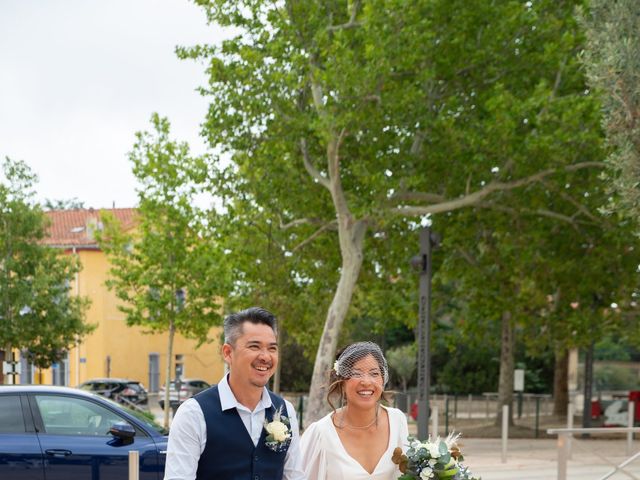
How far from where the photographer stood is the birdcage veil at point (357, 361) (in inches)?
201

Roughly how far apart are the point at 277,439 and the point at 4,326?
3523 centimetres

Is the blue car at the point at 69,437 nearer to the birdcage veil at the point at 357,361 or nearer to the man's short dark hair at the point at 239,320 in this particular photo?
the birdcage veil at the point at 357,361

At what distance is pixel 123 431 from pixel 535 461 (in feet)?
41.3

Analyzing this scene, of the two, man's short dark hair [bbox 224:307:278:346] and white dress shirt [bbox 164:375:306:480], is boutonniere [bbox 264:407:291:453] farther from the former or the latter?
man's short dark hair [bbox 224:307:278:346]

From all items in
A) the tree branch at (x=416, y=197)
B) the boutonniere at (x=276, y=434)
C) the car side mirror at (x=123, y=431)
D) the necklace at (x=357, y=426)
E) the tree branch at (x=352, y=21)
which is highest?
the tree branch at (x=352, y=21)

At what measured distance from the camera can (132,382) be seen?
45844mm

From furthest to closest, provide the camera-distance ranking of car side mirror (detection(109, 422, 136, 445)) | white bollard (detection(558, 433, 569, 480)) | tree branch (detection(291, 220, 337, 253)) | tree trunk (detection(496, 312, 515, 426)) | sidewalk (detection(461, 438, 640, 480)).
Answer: tree trunk (detection(496, 312, 515, 426)) → tree branch (detection(291, 220, 337, 253)) → sidewalk (detection(461, 438, 640, 480)) → white bollard (detection(558, 433, 569, 480)) → car side mirror (detection(109, 422, 136, 445))

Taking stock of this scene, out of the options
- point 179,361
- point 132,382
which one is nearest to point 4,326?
point 132,382

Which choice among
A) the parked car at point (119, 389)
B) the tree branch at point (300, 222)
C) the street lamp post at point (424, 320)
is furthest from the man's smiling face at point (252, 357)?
the parked car at point (119, 389)

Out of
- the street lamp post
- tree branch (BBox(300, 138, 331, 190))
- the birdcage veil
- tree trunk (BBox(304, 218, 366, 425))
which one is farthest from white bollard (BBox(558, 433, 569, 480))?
tree branch (BBox(300, 138, 331, 190))

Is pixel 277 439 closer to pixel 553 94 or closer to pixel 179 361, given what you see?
pixel 553 94

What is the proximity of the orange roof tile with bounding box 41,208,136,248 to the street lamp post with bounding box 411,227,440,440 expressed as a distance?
4581cm

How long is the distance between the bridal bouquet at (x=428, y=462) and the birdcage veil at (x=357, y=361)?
343mm

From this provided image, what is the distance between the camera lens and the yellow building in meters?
60.3
